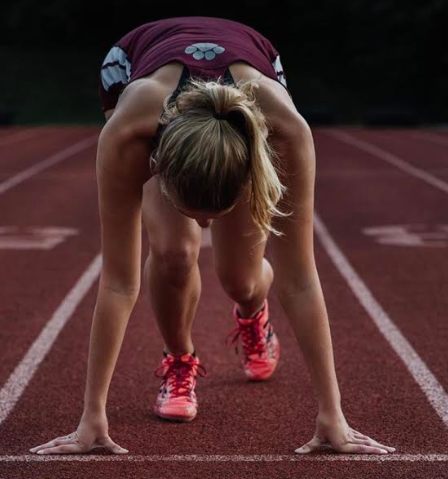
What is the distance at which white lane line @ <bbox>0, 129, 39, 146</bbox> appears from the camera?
1014 inches

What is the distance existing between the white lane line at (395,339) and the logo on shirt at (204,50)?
1850mm

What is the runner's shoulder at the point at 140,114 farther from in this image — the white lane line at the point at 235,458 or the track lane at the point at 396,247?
the track lane at the point at 396,247

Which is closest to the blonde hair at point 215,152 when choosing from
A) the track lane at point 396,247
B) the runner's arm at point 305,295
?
the runner's arm at point 305,295

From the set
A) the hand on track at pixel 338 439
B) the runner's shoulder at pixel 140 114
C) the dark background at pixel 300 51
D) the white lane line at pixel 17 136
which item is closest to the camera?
the runner's shoulder at pixel 140 114

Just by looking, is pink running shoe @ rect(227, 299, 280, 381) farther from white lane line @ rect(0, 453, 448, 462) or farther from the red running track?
white lane line @ rect(0, 453, 448, 462)

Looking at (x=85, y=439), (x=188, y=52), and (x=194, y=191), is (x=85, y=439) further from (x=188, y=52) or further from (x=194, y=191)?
(x=188, y=52)

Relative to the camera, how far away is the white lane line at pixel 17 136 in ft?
84.5

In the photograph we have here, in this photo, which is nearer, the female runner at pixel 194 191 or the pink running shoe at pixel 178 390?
the female runner at pixel 194 191

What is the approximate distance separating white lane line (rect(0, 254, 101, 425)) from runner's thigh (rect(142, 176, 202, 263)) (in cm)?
103

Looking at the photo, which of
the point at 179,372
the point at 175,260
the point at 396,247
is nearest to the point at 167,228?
the point at 175,260

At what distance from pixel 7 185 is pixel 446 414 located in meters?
11.3

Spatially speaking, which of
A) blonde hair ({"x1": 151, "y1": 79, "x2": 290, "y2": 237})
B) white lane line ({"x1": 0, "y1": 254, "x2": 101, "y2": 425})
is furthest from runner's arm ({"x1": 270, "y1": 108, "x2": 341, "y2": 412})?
white lane line ({"x1": 0, "y1": 254, "x2": 101, "y2": 425})

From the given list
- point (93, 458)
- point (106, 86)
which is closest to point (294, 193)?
point (106, 86)

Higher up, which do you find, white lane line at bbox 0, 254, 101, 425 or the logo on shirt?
the logo on shirt
